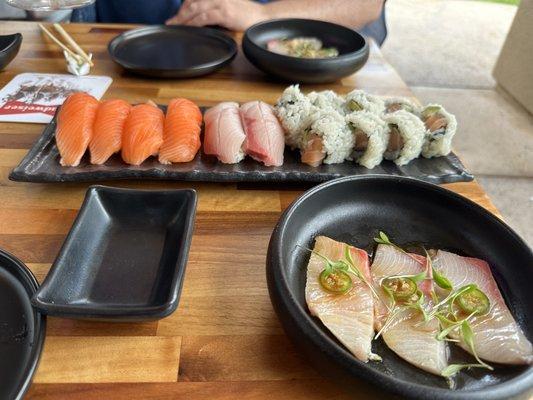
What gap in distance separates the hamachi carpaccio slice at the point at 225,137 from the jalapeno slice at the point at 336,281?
0.50 meters

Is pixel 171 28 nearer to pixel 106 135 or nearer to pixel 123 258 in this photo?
pixel 106 135

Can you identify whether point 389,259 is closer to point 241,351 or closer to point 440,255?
point 440,255

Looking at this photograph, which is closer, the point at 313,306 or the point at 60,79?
the point at 313,306

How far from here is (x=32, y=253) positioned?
959mm

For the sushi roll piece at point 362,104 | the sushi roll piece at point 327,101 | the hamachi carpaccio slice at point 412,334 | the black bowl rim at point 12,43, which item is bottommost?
the black bowl rim at point 12,43

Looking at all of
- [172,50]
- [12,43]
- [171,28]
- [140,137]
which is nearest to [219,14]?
[171,28]

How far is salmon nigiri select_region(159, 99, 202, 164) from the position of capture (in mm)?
1203

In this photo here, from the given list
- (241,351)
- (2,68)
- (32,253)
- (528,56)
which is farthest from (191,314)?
(528,56)

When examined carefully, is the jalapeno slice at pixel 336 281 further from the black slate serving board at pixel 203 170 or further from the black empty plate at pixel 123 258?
the black slate serving board at pixel 203 170

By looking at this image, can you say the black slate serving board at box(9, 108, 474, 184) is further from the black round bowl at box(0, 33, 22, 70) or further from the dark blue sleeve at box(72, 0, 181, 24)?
the dark blue sleeve at box(72, 0, 181, 24)

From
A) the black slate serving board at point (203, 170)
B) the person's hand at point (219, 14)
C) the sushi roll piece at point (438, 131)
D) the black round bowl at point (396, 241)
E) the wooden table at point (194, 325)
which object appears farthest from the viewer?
the person's hand at point (219, 14)

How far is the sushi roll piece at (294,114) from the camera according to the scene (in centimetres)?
126

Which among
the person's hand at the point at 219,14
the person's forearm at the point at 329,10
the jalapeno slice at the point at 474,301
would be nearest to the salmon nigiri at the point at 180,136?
the jalapeno slice at the point at 474,301

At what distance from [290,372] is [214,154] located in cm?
66
